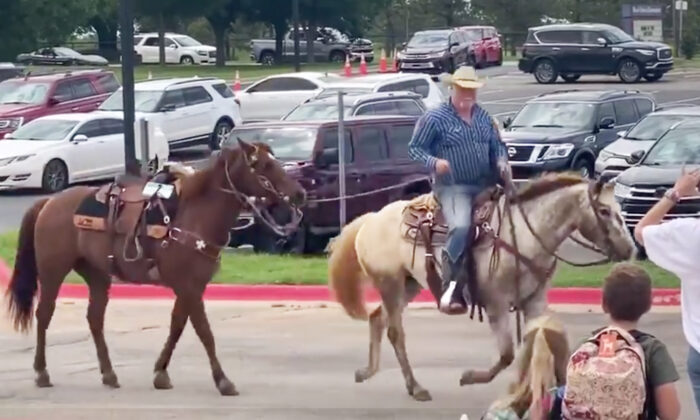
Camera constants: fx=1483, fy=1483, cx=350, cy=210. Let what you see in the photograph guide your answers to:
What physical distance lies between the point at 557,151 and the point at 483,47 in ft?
124

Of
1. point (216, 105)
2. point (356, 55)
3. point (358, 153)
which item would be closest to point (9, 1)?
point (356, 55)

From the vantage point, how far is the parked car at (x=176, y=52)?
2982 inches

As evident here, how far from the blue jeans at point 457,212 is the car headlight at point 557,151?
53.4 ft

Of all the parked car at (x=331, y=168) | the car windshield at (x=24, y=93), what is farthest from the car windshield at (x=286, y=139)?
the car windshield at (x=24, y=93)

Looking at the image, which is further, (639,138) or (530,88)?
(530,88)

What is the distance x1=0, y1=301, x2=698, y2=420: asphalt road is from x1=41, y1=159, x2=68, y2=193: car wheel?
12868 mm

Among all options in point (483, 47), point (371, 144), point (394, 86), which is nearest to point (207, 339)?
point (371, 144)

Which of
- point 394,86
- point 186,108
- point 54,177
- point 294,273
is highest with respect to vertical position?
point 394,86

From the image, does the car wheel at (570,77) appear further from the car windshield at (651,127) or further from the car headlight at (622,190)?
the car headlight at (622,190)

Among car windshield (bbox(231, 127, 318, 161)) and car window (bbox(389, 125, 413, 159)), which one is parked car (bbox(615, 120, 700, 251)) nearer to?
car window (bbox(389, 125, 413, 159))

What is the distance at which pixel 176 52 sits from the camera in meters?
76.1

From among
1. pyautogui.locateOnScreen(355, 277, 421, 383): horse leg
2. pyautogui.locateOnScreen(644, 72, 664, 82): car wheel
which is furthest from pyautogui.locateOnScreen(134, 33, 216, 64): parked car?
pyautogui.locateOnScreen(355, 277, 421, 383): horse leg

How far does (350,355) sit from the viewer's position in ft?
42.4

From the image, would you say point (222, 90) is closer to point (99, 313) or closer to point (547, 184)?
point (99, 313)
